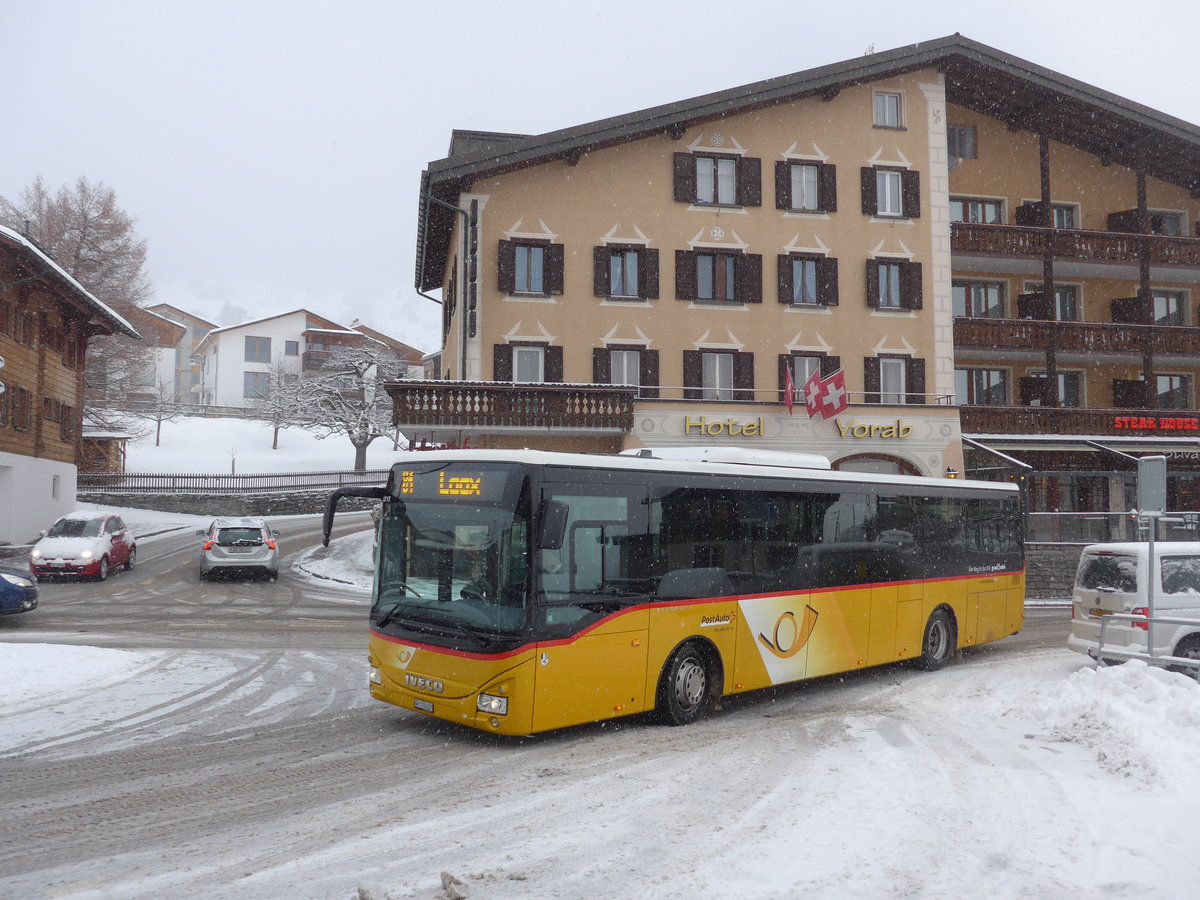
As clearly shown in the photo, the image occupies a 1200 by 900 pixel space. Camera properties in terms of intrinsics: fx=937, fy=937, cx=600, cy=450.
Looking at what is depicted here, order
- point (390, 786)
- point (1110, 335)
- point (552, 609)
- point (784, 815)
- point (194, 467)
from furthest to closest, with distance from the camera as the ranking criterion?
point (194, 467), point (1110, 335), point (552, 609), point (390, 786), point (784, 815)

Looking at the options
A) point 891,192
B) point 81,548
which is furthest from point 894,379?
point 81,548

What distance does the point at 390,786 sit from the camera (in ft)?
23.6

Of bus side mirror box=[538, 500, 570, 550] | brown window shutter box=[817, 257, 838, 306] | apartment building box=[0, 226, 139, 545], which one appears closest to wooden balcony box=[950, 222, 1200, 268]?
brown window shutter box=[817, 257, 838, 306]

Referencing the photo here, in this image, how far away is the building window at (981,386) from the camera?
105 feet

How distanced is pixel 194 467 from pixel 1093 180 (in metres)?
49.3

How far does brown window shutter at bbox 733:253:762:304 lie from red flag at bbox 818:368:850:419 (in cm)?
372

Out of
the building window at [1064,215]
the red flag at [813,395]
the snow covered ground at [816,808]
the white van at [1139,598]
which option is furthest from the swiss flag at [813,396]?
the snow covered ground at [816,808]

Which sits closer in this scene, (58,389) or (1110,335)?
(1110,335)

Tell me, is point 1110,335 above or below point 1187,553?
above

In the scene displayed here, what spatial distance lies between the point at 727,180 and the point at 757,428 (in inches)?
307

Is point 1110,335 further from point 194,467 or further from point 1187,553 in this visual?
point 194,467

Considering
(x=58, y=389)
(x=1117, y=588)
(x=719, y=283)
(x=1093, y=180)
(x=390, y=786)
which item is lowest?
(x=390, y=786)

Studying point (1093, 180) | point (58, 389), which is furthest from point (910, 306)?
point (58, 389)

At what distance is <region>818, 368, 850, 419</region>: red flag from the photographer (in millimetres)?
26062
